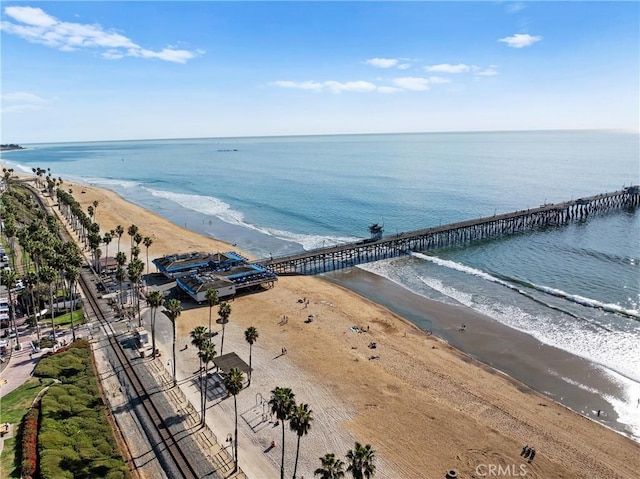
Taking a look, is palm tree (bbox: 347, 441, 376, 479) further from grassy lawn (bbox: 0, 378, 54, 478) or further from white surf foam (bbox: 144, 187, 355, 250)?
white surf foam (bbox: 144, 187, 355, 250)

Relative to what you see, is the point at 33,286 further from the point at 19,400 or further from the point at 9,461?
the point at 9,461

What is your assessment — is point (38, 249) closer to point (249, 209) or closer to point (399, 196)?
point (249, 209)

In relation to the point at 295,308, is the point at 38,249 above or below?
above

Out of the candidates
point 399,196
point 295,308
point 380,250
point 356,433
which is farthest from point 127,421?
point 399,196

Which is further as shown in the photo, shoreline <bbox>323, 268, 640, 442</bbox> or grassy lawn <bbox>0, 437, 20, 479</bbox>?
shoreline <bbox>323, 268, 640, 442</bbox>

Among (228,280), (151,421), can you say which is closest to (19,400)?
(151,421)

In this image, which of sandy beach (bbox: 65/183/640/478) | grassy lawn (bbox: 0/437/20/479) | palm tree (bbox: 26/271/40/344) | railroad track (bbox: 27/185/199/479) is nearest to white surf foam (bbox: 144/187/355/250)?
sandy beach (bbox: 65/183/640/478)
